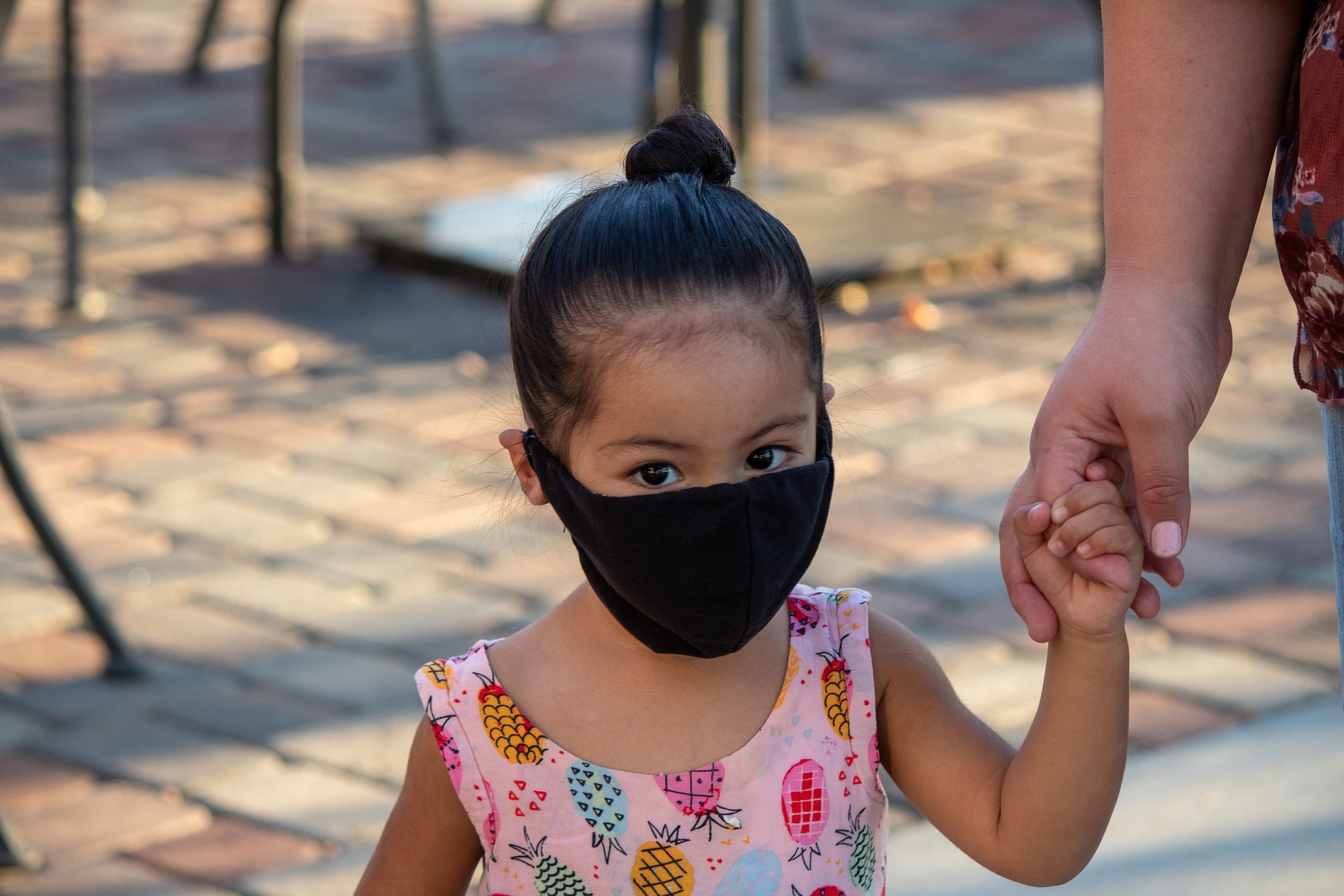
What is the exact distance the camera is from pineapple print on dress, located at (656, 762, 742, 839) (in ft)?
5.05

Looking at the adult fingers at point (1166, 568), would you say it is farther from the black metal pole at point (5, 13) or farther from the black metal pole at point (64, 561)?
the black metal pole at point (5, 13)

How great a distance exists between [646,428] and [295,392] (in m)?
2.93

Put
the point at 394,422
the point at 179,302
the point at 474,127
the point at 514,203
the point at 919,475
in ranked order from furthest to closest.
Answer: the point at 474,127 → the point at 514,203 → the point at 179,302 → the point at 394,422 → the point at 919,475

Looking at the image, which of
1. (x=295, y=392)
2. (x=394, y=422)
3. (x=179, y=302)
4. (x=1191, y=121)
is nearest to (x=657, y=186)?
(x=1191, y=121)

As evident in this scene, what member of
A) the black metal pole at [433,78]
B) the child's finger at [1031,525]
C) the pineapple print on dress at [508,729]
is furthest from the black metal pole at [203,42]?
the child's finger at [1031,525]

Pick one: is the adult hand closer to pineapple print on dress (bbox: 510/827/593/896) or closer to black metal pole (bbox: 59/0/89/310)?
pineapple print on dress (bbox: 510/827/593/896)

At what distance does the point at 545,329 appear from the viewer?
1549 mm

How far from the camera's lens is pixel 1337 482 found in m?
1.50

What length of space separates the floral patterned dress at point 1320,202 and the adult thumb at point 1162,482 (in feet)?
0.48

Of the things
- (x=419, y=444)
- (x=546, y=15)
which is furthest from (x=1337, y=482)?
(x=546, y=15)

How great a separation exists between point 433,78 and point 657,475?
17.2 feet

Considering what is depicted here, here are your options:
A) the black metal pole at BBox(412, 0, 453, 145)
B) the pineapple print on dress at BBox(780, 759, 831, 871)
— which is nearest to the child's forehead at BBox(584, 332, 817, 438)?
the pineapple print on dress at BBox(780, 759, 831, 871)

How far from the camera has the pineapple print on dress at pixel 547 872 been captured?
1563 millimetres

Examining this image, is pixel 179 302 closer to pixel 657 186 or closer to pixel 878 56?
pixel 657 186
